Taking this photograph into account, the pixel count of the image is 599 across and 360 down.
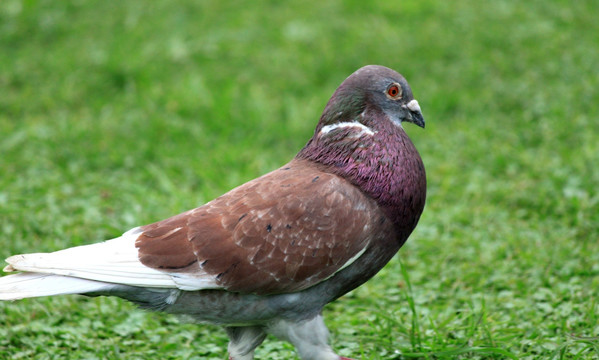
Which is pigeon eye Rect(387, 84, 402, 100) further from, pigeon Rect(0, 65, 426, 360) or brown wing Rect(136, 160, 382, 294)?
brown wing Rect(136, 160, 382, 294)

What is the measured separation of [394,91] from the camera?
3.66 metres

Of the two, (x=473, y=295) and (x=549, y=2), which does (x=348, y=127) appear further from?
(x=549, y=2)

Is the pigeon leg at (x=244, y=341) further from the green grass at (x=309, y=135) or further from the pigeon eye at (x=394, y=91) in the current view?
the pigeon eye at (x=394, y=91)

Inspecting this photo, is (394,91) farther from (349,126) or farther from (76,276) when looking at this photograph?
(76,276)

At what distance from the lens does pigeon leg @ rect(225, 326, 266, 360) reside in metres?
3.61

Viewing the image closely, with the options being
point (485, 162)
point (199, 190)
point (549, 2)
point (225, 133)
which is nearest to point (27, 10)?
point (225, 133)

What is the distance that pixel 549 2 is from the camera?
8906 millimetres

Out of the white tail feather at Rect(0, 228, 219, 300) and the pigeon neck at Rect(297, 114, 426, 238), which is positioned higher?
the pigeon neck at Rect(297, 114, 426, 238)

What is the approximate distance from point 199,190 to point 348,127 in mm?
2607

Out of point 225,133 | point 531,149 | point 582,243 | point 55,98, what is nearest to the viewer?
point 582,243

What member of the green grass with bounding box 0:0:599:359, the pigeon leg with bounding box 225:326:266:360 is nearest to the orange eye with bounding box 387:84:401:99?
the green grass with bounding box 0:0:599:359

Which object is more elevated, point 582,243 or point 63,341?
point 582,243

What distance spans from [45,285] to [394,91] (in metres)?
1.85

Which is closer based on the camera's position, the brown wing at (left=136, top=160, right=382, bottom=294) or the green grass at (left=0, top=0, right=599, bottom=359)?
the brown wing at (left=136, top=160, right=382, bottom=294)
